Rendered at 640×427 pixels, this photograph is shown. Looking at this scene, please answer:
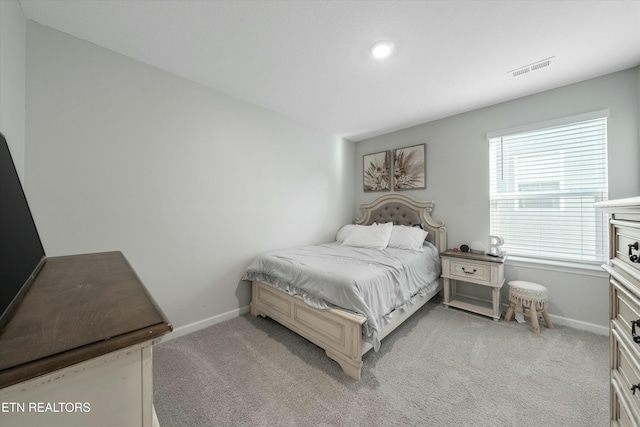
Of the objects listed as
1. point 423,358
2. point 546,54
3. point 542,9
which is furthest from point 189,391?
point 546,54

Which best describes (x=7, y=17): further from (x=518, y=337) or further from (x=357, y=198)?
(x=518, y=337)

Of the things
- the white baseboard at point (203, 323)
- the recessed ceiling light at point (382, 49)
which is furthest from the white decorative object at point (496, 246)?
the white baseboard at point (203, 323)

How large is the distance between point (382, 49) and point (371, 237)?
205 centimetres

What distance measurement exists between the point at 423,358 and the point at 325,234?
6.99 ft

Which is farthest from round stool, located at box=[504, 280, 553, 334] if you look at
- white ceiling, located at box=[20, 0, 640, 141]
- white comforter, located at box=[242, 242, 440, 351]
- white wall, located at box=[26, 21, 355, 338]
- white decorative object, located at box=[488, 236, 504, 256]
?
white wall, located at box=[26, 21, 355, 338]

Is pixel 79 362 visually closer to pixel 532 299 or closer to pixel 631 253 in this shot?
pixel 631 253

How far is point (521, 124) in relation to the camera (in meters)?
2.56

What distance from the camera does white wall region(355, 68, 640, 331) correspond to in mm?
2064

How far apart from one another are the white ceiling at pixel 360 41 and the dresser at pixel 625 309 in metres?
1.39

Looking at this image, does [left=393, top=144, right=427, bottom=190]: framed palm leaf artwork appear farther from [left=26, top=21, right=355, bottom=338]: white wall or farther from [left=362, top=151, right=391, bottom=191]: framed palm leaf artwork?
[left=26, top=21, right=355, bottom=338]: white wall

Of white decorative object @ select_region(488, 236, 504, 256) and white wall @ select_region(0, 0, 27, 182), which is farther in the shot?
white decorative object @ select_region(488, 236, 504, 256)

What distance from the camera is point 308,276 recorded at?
198cm

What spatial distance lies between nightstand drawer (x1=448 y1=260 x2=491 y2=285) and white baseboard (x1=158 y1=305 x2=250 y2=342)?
95.9 inches

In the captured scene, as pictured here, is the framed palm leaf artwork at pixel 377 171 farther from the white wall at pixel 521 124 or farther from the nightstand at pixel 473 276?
the nightstand at pixel 473 276
